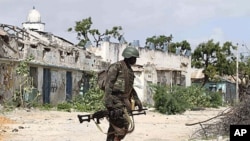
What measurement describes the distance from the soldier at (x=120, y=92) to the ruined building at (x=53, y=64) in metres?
17.6

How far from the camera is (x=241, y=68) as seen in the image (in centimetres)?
4819

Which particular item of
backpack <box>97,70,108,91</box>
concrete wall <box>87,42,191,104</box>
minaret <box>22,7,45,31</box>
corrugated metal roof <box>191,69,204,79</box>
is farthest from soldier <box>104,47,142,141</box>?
corrugated metal roof <box>191,69,204,79</box>

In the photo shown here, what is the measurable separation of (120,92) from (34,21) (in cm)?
3252

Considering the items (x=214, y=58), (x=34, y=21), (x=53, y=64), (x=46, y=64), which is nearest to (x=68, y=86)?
(x=53, y=64)

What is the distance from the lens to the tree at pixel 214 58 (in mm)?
48812

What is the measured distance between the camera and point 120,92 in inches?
338

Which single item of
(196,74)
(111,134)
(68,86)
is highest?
(196,74)

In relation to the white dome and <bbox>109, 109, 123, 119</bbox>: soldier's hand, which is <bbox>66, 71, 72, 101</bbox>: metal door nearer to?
the white dome

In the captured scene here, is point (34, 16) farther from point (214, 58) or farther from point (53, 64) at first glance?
point (214, 58)

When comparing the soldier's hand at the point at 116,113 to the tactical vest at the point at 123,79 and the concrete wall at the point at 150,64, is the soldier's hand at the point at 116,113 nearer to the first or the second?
the tactical vest at the point at 123,79

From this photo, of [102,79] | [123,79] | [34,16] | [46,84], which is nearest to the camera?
[123,79]

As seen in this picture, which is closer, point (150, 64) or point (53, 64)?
point (53, 64)

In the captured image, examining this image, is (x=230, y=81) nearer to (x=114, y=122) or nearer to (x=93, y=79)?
(x=93, y=79)

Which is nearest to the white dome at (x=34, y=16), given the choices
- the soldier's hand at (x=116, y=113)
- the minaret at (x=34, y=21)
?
the minaret at (x=34, y=21)
